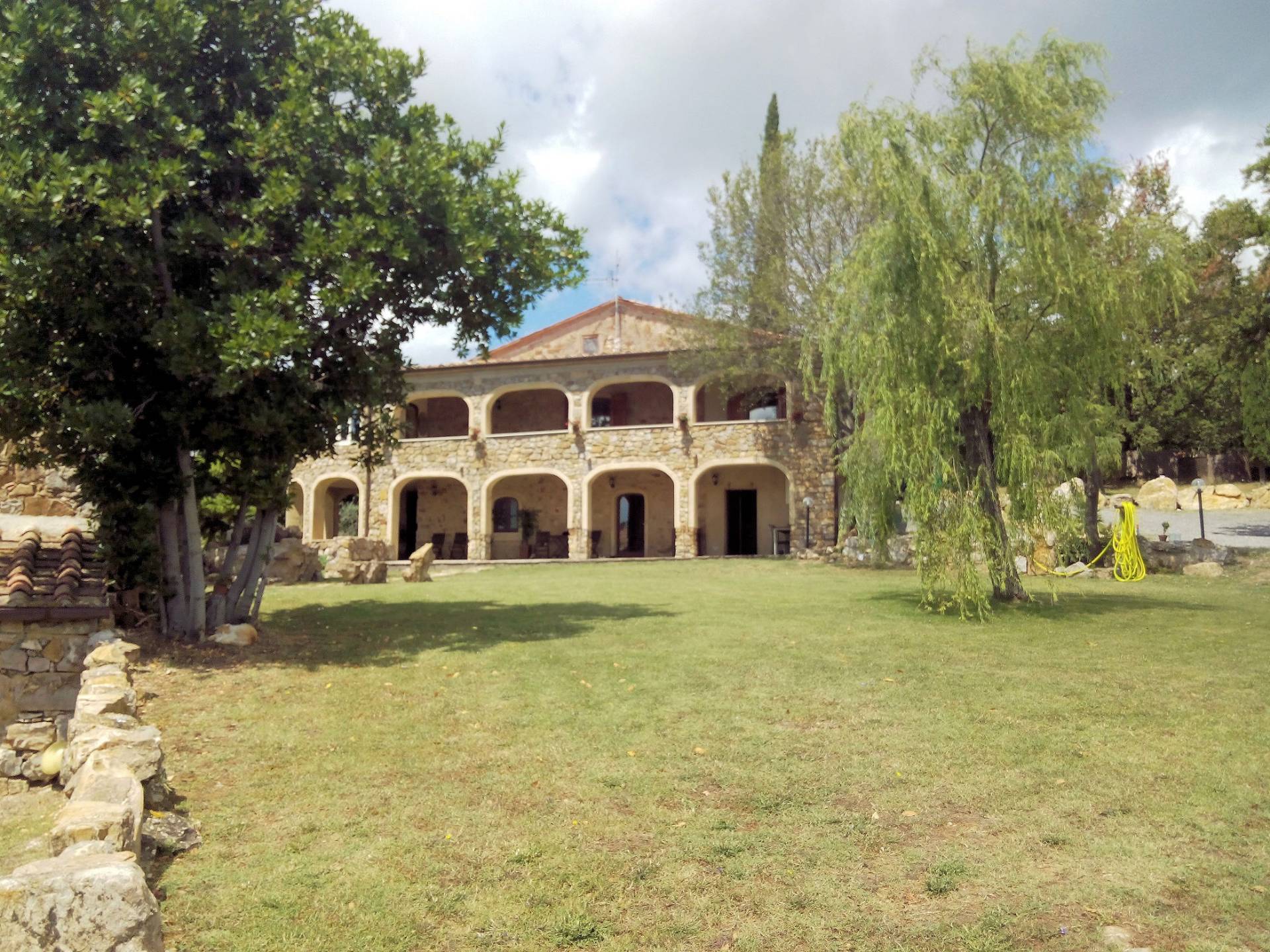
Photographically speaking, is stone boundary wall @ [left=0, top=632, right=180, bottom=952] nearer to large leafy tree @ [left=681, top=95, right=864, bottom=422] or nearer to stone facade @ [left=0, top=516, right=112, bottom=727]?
stone facade @ [left=0, top=516, right=112, bottom=727]

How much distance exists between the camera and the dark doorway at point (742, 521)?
25.1m

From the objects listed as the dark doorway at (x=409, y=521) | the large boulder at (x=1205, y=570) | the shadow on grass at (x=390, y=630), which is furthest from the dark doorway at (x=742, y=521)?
the shadow on grass at (x=390, y=630)

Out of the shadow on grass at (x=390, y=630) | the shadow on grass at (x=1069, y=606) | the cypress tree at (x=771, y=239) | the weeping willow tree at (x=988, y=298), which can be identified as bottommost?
the shadow on grass at (x=1069, y=606)

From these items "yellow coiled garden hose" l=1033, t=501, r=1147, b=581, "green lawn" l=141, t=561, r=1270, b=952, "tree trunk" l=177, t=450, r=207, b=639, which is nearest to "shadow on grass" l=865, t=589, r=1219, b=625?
"green lawn" l=141, t=561, r=1270, b=952

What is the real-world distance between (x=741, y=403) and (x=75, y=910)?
932 inches

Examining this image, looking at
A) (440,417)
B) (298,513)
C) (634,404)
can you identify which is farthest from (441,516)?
(634,404)

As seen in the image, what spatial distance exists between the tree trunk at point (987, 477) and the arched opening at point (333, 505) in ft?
64.8

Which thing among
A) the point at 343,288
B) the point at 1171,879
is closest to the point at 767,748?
the point at 1171,879

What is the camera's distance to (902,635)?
858 centimetres

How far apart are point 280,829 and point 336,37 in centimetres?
783

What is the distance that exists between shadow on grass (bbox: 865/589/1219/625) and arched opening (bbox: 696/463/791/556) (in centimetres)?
1174

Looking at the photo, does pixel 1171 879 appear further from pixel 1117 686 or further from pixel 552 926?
pixel 1117 686

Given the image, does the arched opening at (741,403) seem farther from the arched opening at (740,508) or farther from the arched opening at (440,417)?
the arched opening at (440,417)

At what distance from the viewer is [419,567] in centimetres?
1688
